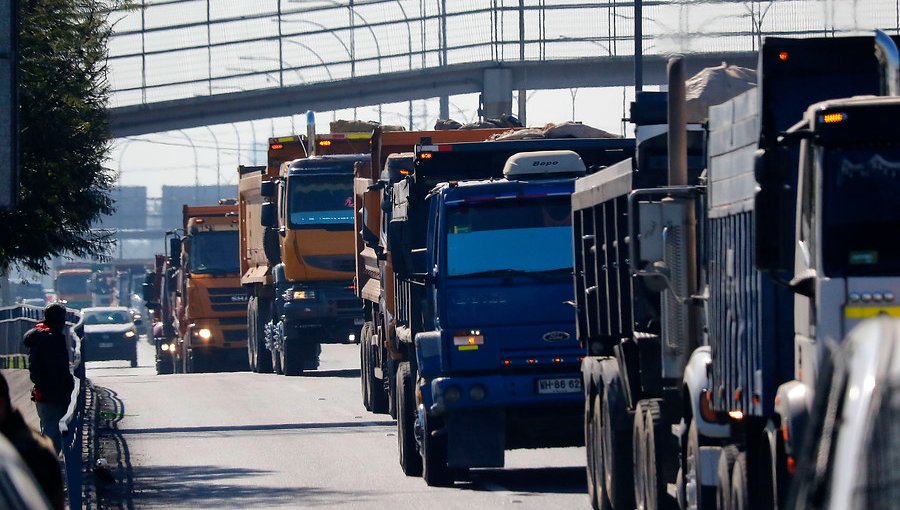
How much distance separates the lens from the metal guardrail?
12.1 meters

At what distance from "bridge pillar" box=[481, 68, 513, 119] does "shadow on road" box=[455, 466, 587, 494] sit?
31.5 metres

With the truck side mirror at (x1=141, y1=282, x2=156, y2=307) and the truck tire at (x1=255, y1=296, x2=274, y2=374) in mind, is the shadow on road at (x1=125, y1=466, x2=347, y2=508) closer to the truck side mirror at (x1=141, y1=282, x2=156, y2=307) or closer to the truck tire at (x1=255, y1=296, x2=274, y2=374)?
the truck tire at (x1=255, y1=296, x2=274, y2=374)

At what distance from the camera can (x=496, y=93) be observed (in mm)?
48188

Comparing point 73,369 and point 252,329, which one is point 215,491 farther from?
point 252,329

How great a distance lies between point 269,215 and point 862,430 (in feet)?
94.3

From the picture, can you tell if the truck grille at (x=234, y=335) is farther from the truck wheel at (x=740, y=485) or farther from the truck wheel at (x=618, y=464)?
the truck wheel at (x=740, y=485)

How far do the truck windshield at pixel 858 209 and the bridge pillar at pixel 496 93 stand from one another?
131ft

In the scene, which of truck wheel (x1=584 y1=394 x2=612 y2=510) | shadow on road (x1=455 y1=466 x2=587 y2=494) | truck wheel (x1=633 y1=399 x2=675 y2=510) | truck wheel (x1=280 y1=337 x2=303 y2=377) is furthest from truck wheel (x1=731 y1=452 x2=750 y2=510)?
truck wheel (x1=280 y1=337 x2=303 y2=377)

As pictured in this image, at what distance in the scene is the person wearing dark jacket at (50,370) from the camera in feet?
52.1

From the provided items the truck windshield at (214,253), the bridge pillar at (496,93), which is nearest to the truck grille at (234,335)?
the truck windshield at (214,253)

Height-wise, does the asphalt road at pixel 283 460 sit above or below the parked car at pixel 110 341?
above

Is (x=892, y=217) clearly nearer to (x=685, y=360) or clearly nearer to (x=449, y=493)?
(x=685, y=360)

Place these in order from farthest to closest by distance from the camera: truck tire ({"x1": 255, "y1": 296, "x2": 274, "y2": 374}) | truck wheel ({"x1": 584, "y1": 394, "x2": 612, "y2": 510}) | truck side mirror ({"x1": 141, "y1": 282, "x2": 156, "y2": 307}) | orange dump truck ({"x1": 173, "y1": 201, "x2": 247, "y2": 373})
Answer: truck side mirror ({"x1": 141, "y1": 282, "x2": 156, "y2": 307}) → orange dump truck ({"x1": 173, "y1": 201, "x2": 247, "y2": 373}) → truck tire ({"x1": 255, "y1": 296, "x2": 274, "y2": 374}) → truck wheel ({"x1": 584, "y1": 394, "x2": 612, "y2": 510})

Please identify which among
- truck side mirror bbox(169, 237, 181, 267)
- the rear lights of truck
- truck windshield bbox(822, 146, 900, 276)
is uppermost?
truck windshield bbox(822, 146, 900, 276)
